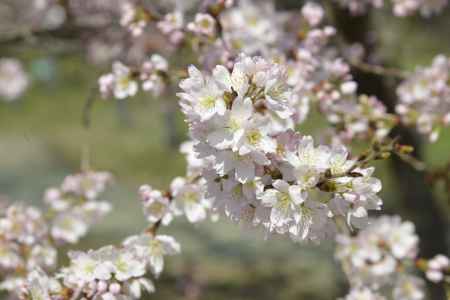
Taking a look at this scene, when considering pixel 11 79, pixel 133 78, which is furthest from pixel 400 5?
pixel 11 79

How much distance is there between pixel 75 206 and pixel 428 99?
127 centimetres

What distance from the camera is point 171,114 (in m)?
8.12

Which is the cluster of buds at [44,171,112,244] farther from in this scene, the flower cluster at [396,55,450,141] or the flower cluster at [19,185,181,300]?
the flower cluster at [396,55,450,141]

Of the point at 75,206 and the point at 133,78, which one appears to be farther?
the point at 75,206

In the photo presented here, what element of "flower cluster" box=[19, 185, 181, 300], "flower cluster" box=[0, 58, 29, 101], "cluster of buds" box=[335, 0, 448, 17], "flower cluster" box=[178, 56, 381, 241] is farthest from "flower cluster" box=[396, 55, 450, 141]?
A: "flower cluster" box=[0, 58, 29, 101]

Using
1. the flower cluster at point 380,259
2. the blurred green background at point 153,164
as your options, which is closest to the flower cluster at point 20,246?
the blurred green background at point 153,164

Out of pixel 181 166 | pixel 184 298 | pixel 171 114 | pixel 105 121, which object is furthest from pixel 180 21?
pixel 105 121

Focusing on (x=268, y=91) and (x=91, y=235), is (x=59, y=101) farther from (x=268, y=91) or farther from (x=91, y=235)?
(x=268, y=91)

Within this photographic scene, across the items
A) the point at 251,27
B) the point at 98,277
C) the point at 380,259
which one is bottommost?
the point at 98,277

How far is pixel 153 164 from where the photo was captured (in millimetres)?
7926

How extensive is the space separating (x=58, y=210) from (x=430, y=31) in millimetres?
11780

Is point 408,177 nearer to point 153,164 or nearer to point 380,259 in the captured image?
point 380,259

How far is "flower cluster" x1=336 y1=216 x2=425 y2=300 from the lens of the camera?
1976 mm

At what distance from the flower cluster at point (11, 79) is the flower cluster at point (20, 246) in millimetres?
4288
